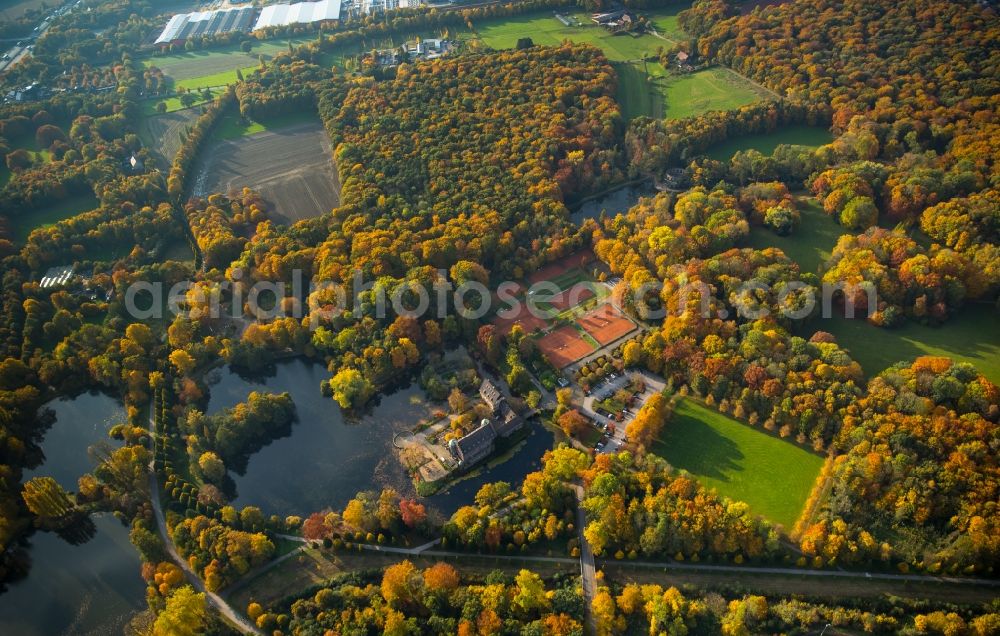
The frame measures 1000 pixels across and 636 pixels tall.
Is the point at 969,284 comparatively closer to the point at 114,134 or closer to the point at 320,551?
the point at 320,551

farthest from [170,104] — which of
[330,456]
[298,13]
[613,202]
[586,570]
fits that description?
[586,570]

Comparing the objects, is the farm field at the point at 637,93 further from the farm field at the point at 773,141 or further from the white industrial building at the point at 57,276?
the white industrial building at the point at 57,276

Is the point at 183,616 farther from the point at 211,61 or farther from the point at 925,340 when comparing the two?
the point at 211,61

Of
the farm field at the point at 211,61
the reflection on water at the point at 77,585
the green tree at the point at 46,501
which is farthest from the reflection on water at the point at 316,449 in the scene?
the farm field at the point at 211,61

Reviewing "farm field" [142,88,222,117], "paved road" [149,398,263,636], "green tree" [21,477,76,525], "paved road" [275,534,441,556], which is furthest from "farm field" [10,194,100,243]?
"paved road" [275,534,441,556]

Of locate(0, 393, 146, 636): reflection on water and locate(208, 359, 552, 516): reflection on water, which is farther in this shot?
locate(208, 359, 552, 516): reflection on water

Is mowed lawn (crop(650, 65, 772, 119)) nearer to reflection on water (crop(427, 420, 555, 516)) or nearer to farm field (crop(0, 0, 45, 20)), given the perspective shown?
reflection on water (crop(427, 420, 555, 516))

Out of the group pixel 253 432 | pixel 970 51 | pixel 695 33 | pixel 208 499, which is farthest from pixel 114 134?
pixel 970 51
